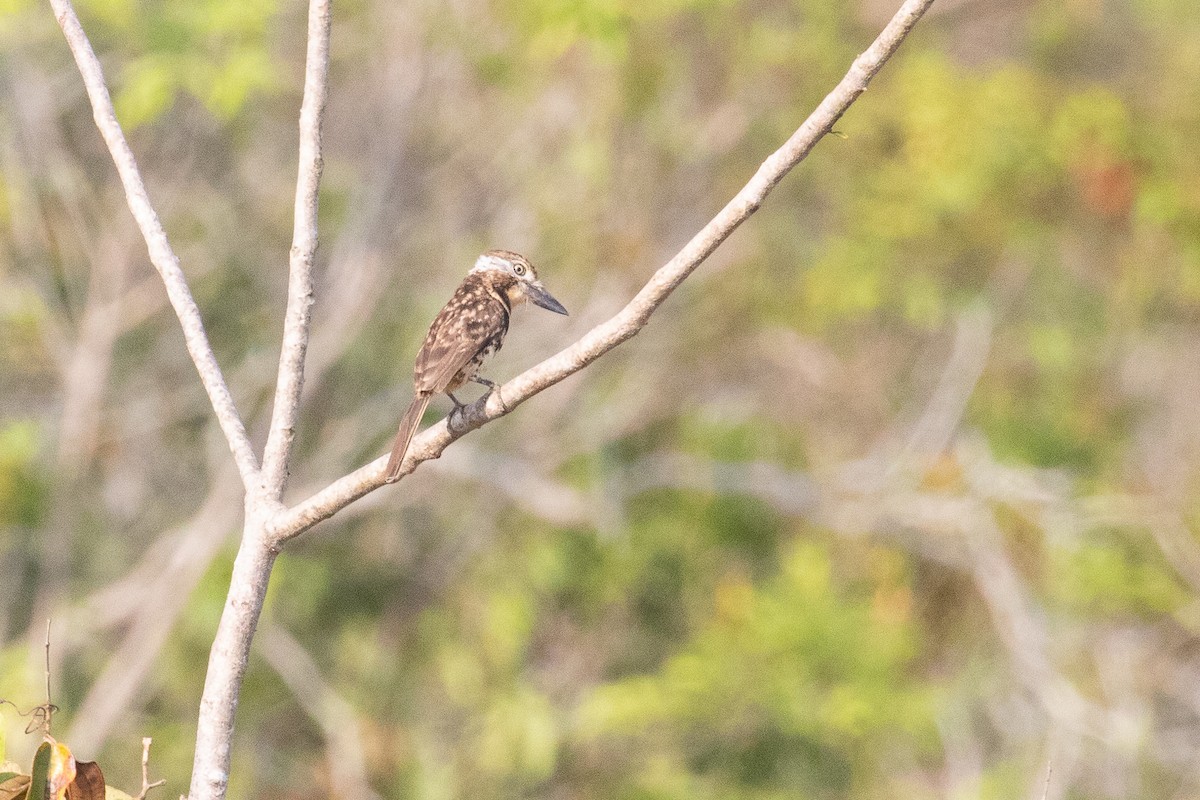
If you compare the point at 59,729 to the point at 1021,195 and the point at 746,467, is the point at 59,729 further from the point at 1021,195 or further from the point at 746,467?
the point at 1021,195

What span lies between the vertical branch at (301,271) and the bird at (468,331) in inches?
43.9

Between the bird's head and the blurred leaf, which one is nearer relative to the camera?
the blurred leaf

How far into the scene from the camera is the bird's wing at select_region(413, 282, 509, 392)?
4.49m

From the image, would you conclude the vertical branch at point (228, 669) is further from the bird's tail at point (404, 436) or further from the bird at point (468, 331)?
the bird at point (468, 331)

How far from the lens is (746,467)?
11.1 m

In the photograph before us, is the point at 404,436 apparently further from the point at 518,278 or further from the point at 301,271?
the point at 518,278

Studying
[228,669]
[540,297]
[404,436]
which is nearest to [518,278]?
[540,297]

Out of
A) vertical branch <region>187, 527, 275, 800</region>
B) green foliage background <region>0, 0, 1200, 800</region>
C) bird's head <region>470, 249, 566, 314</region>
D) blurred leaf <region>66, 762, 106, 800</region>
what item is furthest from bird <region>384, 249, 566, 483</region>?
green foliage background <region>0, 0, 1200, 800</region>

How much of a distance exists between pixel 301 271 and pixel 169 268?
31cm

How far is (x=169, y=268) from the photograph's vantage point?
9.67 feet

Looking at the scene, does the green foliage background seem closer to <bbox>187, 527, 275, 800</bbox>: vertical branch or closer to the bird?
the bird

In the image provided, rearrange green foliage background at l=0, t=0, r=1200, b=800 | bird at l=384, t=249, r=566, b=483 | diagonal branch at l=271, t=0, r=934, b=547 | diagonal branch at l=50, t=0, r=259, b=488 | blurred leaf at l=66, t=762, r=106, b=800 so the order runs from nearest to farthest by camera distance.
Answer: blurred leaf at l=66, t=762, r=106, b=800 → diagonal branch at l=271, t=0, r=934, b=547 → diagonal branch at l=50, t=0, r=259, b=488 → bird at l=384, t=249, r=566, b=483 → green foliage background at l=0, t=0, r=1200, b=800

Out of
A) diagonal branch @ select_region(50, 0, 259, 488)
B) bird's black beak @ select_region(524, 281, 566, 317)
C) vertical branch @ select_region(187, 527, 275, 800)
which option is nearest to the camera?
vertical branch @ select_region(187, 527, 275, 800)

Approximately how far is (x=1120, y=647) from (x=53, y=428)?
331 inches
